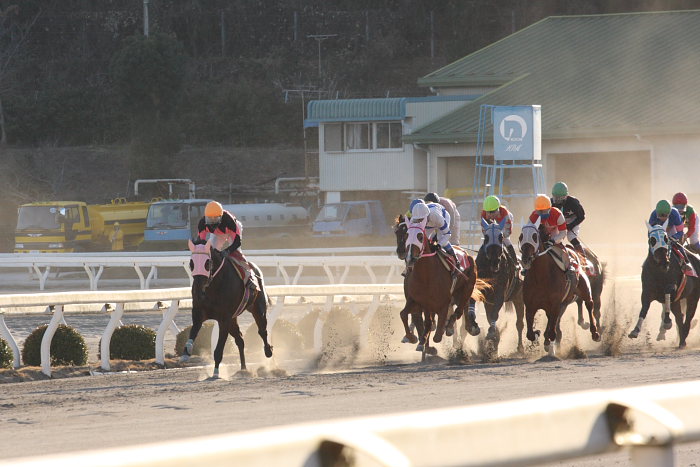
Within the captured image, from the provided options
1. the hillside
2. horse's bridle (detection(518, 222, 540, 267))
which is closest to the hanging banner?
horse's bridle (detection(518, 222, 540, 267))

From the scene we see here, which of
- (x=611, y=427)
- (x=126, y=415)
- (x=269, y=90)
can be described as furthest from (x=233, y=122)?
(x=611, y=427)

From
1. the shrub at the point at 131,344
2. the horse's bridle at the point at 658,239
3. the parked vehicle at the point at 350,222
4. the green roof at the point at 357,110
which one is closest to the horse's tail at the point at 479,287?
the horse's bridle at the point at 658,239

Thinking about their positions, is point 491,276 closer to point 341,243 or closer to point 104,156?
point 341,243

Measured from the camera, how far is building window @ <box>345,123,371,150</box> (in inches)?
1671

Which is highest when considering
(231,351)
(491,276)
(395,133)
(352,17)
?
(352,17)

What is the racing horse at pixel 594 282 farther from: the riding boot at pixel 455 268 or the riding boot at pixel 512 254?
the riding boot at pixel 455 268

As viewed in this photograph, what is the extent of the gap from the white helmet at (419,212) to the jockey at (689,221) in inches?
151

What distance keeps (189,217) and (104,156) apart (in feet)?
66.6

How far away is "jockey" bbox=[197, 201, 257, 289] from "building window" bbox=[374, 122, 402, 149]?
3031cm

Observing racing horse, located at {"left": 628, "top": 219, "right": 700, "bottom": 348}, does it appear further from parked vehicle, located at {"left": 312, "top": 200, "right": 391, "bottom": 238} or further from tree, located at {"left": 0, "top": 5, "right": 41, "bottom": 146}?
tree, located at {"left": 0, "top": 5, "right": 41, "bottom": 146}

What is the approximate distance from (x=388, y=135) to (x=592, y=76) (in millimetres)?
8208

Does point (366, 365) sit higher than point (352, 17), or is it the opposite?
Result: point (352, 17)

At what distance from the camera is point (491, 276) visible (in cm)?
1358

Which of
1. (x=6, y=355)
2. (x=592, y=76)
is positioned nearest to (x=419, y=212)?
(x=6, y=355)
